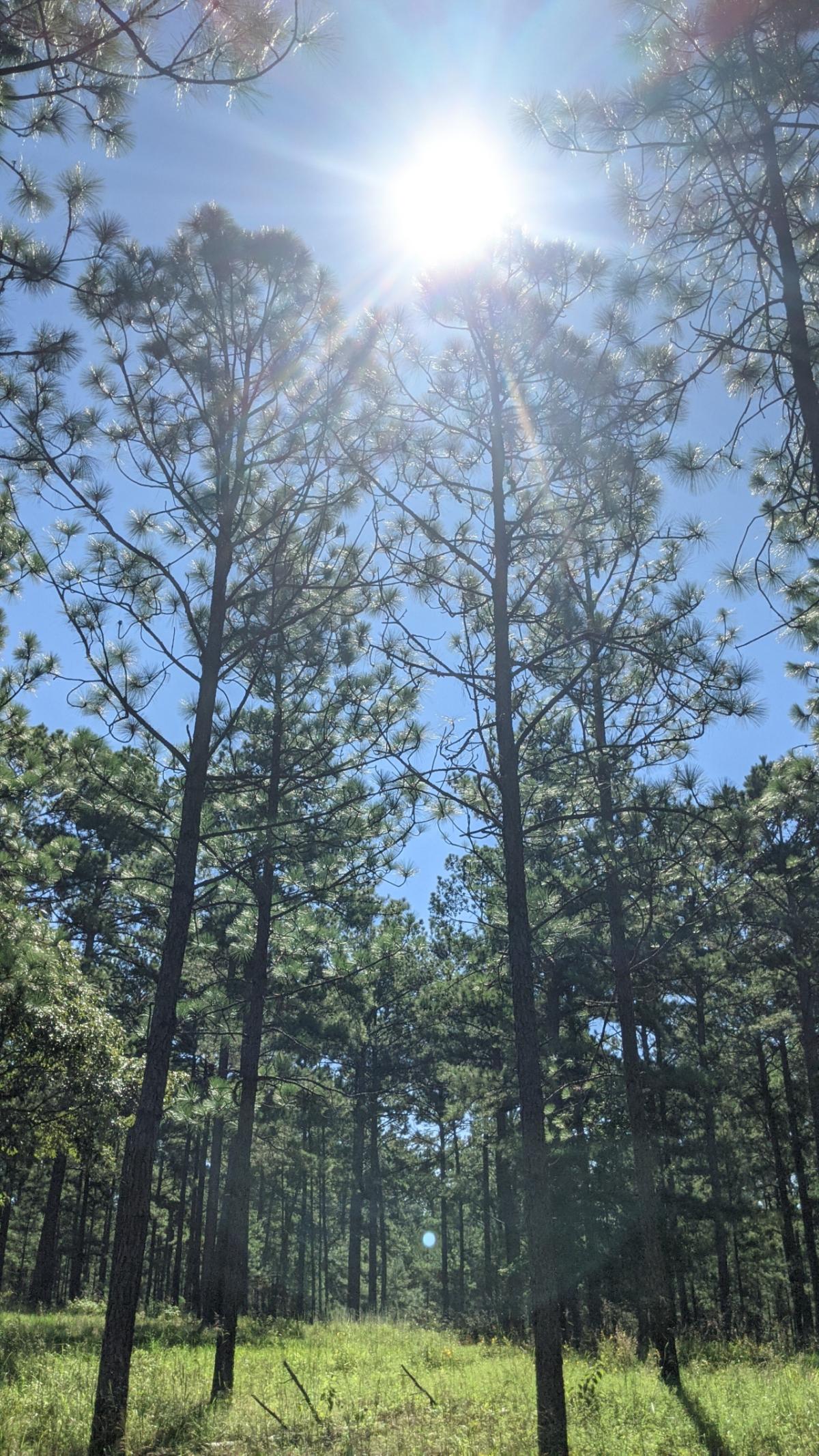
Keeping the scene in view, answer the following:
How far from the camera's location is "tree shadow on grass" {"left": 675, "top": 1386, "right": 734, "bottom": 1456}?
6.61 meters

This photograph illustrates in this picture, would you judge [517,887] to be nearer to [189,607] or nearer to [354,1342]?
[189,607]

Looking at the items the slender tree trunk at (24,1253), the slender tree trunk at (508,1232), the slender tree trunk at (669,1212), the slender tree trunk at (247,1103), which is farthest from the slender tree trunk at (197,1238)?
the slender tree trunk at (24,1253)

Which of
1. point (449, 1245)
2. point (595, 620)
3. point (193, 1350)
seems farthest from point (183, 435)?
point (449, 1245)

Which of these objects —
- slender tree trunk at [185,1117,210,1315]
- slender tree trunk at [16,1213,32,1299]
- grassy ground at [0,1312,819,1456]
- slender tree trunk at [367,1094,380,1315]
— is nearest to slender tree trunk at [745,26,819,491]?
grassy ground at [0,1312,819,1456]

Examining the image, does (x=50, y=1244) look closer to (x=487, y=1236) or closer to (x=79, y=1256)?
(x=79, y=1256)

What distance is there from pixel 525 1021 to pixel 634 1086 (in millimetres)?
5566

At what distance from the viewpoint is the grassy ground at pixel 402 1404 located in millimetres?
6672

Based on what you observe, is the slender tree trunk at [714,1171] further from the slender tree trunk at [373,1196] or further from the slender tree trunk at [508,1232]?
the slender tree trunk at [373,1196]

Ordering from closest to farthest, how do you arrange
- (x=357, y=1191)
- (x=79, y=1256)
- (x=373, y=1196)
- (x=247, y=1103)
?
1. (x=247, y=1103)
2. (x=79, y=1256)
3. (x=357, y=1191)
4. (x=373, y=1196)

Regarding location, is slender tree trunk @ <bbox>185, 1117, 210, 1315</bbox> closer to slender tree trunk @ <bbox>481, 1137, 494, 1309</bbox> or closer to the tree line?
slender tree trunk @ <bbox>481, 1137, 494, 1309</bbox>

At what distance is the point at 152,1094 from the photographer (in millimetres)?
6785

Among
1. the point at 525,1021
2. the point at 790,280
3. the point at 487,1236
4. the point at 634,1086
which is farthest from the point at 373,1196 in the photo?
the point at 790,280

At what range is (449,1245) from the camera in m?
60.0

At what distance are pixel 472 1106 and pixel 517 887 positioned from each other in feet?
59.3
